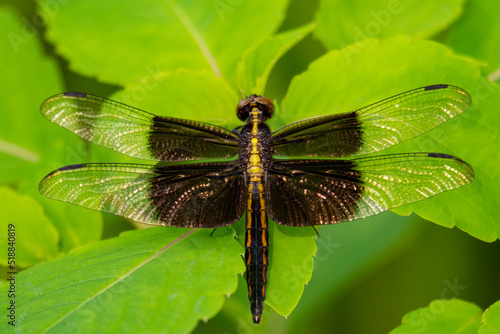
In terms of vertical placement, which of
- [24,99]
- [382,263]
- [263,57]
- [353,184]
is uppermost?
[24,99]

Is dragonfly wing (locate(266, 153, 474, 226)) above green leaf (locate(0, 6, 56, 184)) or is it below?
below

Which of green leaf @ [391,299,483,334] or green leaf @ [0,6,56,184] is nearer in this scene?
green leaf @ [391,299,483,334]

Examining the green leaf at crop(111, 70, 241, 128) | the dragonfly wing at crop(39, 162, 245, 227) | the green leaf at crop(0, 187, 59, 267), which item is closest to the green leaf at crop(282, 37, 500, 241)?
the green leaf at crop(111, 70, 241, 128)

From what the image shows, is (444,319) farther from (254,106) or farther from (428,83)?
(254,106)

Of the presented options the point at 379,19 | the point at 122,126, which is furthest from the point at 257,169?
the point at 379,19

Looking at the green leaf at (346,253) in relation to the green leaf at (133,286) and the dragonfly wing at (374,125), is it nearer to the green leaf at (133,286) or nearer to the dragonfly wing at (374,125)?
the dragonfly wing at (374,125)

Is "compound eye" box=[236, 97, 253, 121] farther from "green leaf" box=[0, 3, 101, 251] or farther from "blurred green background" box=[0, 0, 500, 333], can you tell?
"green leaf" box=[0, 3, 101, 251]

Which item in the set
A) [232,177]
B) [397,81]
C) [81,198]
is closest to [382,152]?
[397,81]
